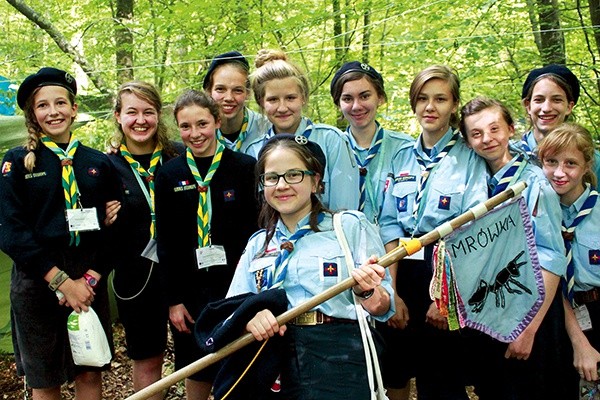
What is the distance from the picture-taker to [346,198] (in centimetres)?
322

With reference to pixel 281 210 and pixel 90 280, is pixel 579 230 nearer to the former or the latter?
pixel 281 210

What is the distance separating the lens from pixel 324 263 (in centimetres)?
252

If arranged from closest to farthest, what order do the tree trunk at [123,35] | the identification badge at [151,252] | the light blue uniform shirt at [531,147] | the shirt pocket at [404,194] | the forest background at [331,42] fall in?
the shirt pocket at [404,194] → the light blue uniform shirt at [531,147] → the identification badge at [151,252] → the forest background at [331,42] → the tree trunk at [123,35]

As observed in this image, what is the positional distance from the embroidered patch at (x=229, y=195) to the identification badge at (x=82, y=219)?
0.78 meters

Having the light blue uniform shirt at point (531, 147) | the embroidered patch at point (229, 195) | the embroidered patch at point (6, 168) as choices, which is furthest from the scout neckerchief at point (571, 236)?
the embroidered patch at point (6, 168)

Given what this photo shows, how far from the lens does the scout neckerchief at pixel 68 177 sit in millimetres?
3215

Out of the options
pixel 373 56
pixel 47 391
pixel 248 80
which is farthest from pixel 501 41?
pixel 47 391

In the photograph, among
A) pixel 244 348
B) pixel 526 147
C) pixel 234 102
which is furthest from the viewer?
pixel 234 102

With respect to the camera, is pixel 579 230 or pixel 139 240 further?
pixel 139 240

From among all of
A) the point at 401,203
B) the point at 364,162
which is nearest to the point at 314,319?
the point at 401,203

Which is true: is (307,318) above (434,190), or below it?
below

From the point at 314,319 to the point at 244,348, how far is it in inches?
13.1

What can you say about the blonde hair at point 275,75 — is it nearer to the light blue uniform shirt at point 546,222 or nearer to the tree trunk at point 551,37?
the light blue uniform shirt at point 546,222

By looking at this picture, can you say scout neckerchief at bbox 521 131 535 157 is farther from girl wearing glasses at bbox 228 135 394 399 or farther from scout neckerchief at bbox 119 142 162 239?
scout neckerchief at bbox 119 142 162 239
